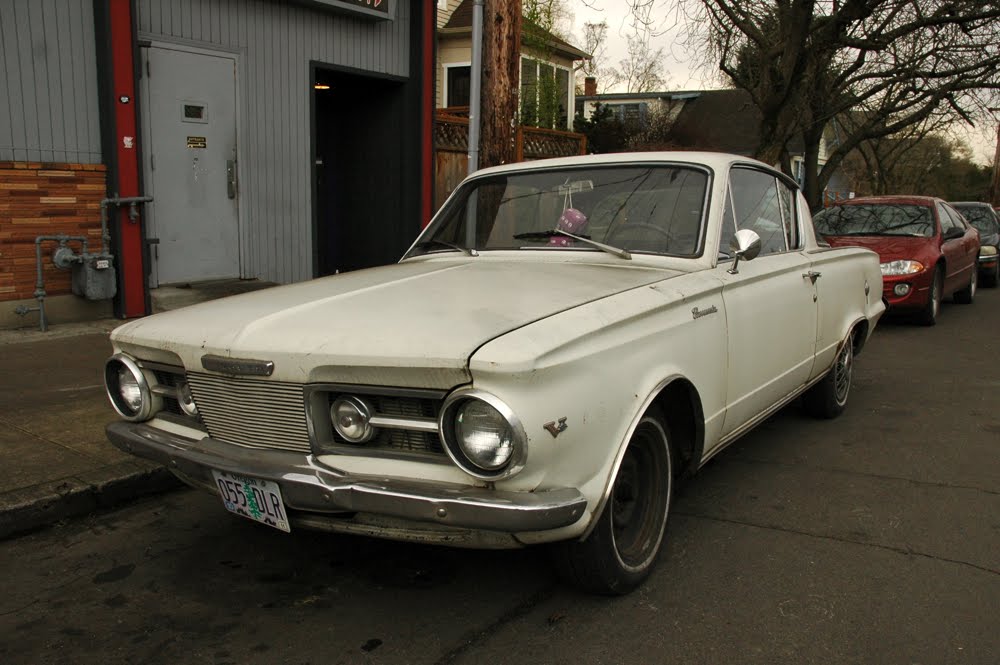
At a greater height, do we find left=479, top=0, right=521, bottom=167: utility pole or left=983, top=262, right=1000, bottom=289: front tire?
left=479, top=0, right=521, bottom=167: utility pole

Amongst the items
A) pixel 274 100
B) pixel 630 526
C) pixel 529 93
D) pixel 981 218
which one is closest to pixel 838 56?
pixel 981 218

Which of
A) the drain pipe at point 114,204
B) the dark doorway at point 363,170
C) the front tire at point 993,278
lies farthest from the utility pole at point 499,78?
the front tire at point 993,278

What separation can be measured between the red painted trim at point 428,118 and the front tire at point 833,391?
258 inches

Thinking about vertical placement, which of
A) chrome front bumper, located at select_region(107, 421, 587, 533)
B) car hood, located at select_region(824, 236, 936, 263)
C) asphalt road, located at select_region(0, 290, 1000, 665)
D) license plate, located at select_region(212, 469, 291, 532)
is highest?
car hood, located at select_region(824, 236, 936, 263)

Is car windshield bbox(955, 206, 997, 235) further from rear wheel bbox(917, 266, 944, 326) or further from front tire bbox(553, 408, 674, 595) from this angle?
front tire bbox(553, 408, 674, 595)

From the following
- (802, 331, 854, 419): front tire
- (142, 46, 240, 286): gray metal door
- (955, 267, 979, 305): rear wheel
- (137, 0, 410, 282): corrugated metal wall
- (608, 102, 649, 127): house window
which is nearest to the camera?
(802, 331, 854, 419): front tire

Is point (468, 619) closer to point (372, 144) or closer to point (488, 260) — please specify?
point (488, 260)

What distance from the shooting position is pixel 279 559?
3.54 metres

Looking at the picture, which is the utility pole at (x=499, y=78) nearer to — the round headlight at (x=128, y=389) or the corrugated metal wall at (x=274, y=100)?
the corrugated metal wall at (x=274, y=100)

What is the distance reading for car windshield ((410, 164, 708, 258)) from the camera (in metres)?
3.95

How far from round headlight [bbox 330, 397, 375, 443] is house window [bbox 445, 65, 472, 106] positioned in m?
19.8

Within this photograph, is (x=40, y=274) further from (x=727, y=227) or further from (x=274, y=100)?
(x=727, y=227)

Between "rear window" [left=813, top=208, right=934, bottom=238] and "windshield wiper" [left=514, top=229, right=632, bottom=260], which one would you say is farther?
"rear window" [left=813, top=208, right=934, bottom=238]

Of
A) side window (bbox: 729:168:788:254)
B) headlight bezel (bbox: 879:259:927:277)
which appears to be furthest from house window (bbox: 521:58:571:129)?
side window (bbox: 729:168:788:254)
